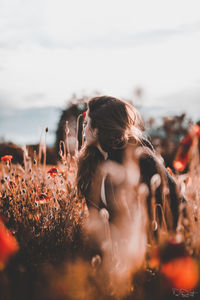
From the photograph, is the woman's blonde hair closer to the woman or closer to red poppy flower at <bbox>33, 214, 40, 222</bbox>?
the woman

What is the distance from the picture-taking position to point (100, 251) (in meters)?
1.92

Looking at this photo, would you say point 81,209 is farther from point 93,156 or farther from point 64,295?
point 64,295

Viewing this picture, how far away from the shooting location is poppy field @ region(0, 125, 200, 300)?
1.38m

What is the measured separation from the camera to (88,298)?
4.89 feet

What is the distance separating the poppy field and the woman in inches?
3.4

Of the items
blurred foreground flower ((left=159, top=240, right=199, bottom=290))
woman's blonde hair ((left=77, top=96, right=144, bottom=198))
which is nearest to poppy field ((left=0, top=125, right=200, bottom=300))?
blurred foreground flower ((left=159, top=240, right=199, bottom=290))

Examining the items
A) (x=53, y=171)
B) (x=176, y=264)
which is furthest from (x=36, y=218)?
(x=176, y=264)

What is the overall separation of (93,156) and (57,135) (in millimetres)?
7702

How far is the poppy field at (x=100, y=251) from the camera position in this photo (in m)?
1.38

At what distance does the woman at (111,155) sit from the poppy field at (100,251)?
87 mm

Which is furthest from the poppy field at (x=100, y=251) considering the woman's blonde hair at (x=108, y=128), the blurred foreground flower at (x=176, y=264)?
the woman's blonde hair at (x=108, y=128)

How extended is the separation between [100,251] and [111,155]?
0.63 meters

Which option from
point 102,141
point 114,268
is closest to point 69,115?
point 102,141

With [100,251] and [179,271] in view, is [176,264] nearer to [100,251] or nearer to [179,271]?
[179,271]
